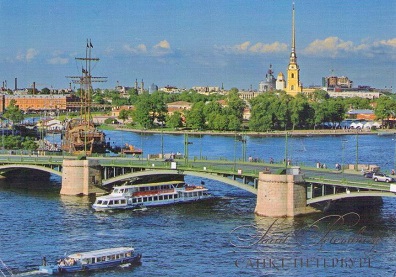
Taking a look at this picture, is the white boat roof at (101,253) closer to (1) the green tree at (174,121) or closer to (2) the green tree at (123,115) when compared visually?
(1) the green tree at (174,121)

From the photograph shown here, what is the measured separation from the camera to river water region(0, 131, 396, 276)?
4144 cm

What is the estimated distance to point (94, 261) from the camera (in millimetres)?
41406

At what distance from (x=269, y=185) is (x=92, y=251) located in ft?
43.9

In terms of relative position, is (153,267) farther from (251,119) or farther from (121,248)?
(251,119)

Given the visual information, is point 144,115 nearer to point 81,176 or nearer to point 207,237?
point 81,176

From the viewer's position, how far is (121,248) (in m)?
42.8

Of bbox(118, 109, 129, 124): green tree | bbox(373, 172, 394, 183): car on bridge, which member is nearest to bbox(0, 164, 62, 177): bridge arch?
bbox(373, 172, 394, 183): car on bridge

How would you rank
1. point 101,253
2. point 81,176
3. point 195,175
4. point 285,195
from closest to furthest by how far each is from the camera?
1. point 101,253
2. point 285,195
3. point 195,175
4. point 81,176

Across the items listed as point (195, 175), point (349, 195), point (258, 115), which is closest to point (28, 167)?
point (195, 175)

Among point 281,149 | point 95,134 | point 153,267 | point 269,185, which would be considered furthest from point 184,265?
point 281,149

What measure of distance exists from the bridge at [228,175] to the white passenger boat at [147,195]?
1207 millimetres

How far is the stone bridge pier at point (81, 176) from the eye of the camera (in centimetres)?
6438

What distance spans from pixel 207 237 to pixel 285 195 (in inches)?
262

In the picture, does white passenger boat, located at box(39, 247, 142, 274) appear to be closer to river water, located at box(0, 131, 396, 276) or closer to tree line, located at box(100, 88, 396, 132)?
river water, located at box(0, 131, 396, 276)
